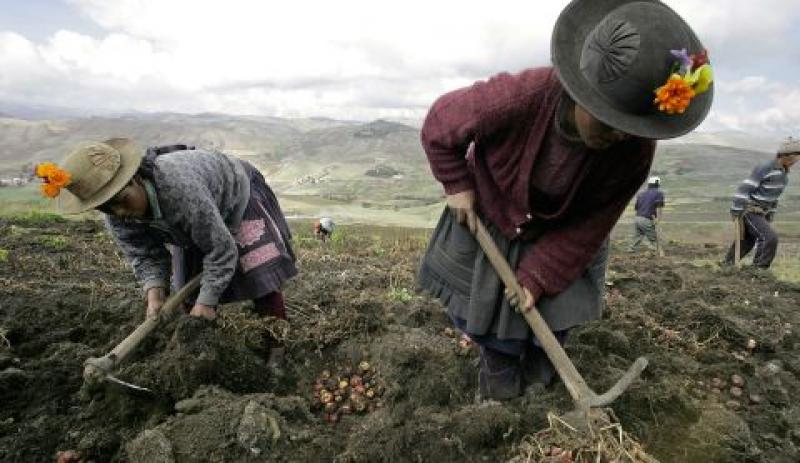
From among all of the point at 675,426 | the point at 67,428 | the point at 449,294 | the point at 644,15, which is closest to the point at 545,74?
the point at 644,15

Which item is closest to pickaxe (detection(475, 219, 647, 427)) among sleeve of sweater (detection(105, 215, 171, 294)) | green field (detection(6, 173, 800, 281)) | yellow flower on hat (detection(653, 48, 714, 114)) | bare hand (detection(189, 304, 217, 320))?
yellow flower on hat (detection(653, 48, 714, 114))

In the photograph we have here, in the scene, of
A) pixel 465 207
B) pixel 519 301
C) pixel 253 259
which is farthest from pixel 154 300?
pixel 519 301

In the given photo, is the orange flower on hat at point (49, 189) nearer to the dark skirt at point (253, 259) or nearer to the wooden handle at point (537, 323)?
the dark skirt at point (253, 259)

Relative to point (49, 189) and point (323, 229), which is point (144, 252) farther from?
point (323, 229)

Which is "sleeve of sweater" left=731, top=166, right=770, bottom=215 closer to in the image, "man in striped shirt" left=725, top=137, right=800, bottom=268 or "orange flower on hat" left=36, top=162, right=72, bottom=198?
"man in striped shirt" left=725, top=137, right=800, bottom=268

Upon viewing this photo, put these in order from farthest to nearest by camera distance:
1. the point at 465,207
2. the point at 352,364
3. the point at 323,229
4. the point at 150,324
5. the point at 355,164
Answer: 1. the point at 355,164
2. the point at 323,229
3. the point at 352,364
4. the point at 150,324
5. the point at 465,207

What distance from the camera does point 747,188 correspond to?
22.2 ft

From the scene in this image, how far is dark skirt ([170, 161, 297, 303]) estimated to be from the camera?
317 centimetres

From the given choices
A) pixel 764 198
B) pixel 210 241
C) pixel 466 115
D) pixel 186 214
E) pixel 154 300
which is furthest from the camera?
pixel 764 198

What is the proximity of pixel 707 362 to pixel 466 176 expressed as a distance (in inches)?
87.3

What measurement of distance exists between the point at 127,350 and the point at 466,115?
1959mm

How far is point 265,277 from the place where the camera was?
126 inches

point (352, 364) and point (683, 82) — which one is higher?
point (683, 82)

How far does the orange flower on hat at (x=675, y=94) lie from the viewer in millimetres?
1641
